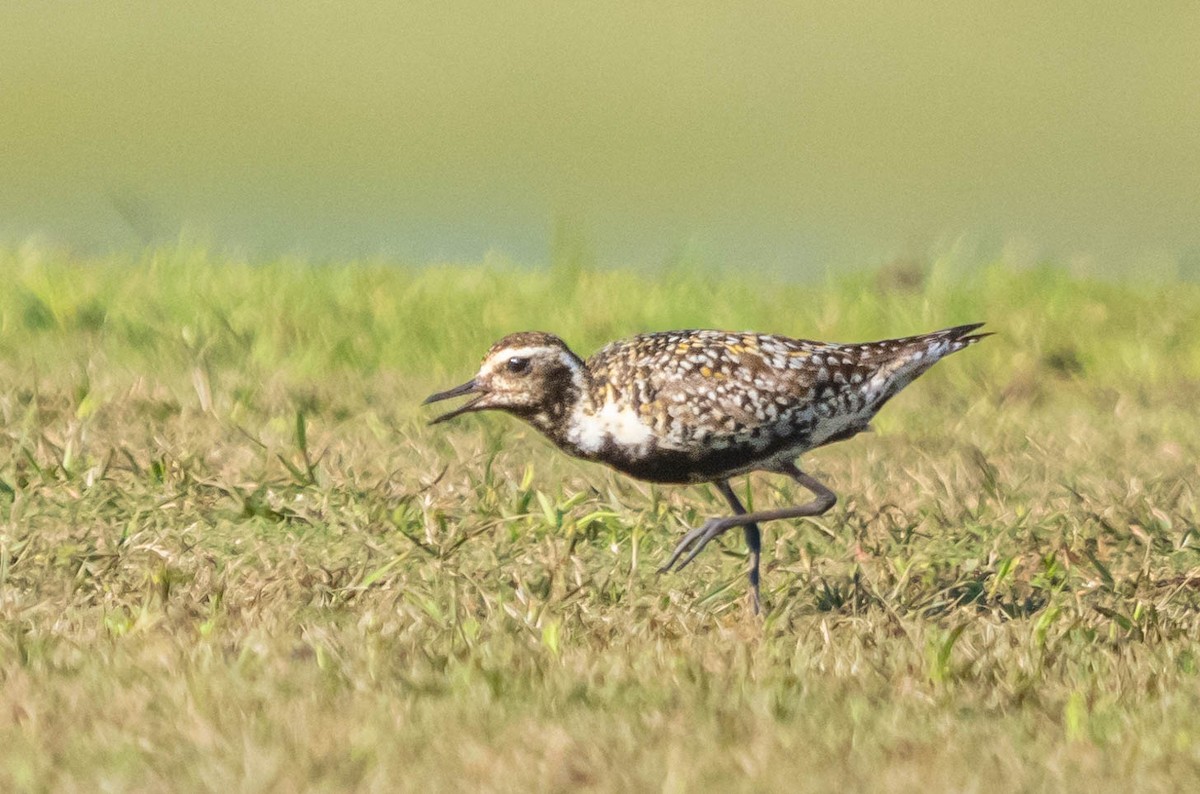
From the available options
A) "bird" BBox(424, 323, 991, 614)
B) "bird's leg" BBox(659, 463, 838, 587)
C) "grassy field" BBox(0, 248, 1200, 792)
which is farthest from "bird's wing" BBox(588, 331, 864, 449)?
"grassy field" BBox(0, 248, 1200, 792)

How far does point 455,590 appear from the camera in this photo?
5543 mm

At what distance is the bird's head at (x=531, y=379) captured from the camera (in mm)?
5879

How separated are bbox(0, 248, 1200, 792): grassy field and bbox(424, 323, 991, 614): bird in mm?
310

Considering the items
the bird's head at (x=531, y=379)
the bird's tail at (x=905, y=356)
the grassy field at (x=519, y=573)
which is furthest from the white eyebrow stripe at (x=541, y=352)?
the bird's tail at (x=905, y=356)

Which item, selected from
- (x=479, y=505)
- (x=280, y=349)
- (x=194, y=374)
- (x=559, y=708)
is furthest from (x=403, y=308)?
(x=559, y=708)

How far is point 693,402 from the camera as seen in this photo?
5.71 meters

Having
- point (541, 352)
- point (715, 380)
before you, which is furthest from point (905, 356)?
point (541, 352)

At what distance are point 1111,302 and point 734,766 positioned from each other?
7.48 meters

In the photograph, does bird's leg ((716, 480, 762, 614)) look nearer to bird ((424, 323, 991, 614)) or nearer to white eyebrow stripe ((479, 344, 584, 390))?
bird ((424, 323, 991, 614))

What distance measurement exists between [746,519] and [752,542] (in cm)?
11

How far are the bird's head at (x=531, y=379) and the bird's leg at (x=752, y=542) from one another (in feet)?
1.97

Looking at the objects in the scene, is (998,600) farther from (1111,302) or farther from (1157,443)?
(1111,302)

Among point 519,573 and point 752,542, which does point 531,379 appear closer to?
point 519,573

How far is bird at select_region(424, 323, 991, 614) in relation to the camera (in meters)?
5.73
